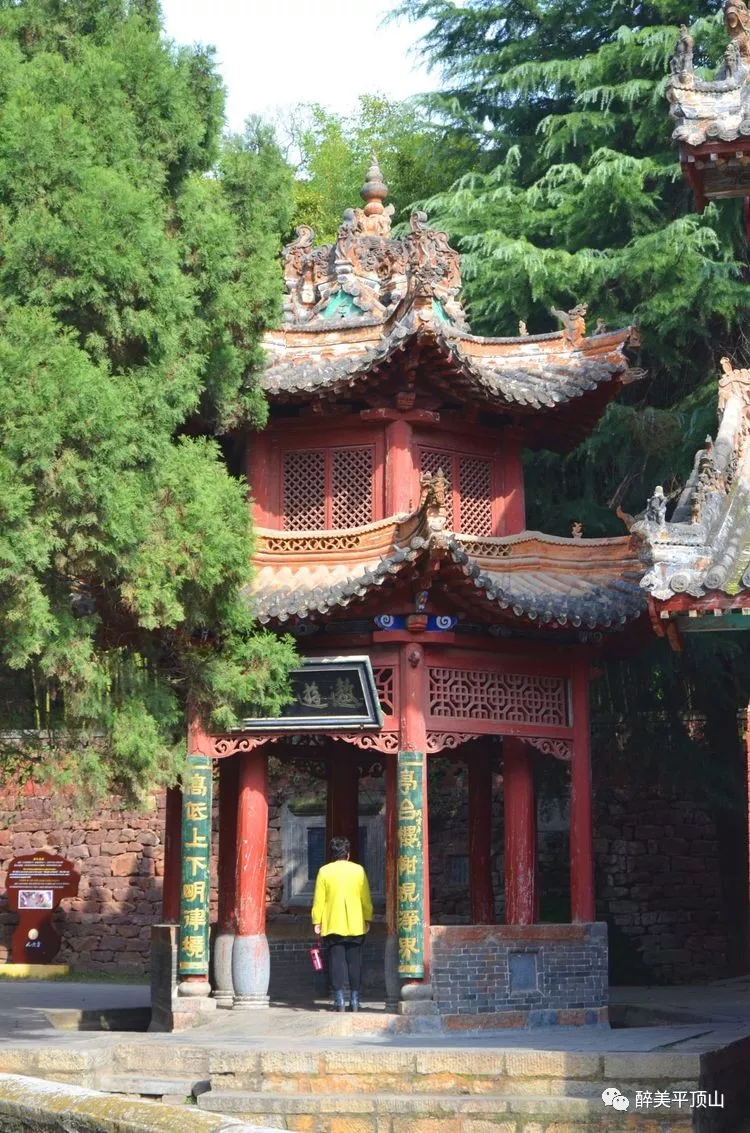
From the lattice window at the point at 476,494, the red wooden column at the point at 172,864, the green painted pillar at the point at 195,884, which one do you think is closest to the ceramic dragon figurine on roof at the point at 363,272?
the lattice window at the point at 476,494

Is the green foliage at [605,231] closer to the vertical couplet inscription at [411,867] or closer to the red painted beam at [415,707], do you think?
the red painted beam at [415,707]

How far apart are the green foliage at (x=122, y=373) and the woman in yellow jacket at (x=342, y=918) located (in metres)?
1.86

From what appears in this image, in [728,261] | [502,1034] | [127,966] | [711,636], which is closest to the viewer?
[502,1034]

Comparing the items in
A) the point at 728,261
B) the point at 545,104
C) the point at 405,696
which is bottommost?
the point at 405,696

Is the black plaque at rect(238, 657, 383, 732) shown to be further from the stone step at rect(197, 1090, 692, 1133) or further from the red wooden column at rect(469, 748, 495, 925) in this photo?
the stone step at rect(197, 1090, 692, 1133)

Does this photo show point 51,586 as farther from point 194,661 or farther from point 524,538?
point 524,538

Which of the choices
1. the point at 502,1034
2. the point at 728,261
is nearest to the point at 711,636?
the point at 728,261

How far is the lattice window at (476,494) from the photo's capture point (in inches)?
628

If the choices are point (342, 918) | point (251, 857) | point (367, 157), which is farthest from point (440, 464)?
point (367, 157)

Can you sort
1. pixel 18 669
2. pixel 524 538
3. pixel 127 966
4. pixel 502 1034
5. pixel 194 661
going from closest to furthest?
pixel 18 669 < pixel 194 661 < pixel 502 1034 < pixel 524 538 < pixel 127 966

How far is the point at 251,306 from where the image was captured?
42.8 feet

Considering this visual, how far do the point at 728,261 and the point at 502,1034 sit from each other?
10.6 meters

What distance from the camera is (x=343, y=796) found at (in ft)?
54.9

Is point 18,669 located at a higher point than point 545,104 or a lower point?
lower
